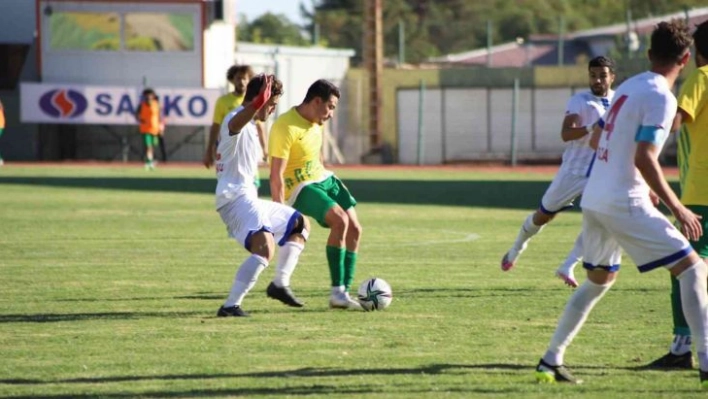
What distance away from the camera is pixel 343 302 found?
11836mm

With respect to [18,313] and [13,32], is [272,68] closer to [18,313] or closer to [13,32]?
[13,32]

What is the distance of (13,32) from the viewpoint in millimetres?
48438

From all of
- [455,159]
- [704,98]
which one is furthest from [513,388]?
[455,159]

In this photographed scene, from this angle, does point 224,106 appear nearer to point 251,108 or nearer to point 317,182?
point 317,182

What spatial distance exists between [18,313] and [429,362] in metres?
3.94

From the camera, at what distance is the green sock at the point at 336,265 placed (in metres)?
11.9

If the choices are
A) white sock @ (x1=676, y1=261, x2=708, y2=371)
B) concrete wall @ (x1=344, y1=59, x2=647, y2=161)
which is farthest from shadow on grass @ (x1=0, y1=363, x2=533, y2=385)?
concrete wall @ (x1=344, y1=59, x2=647, y2=161)

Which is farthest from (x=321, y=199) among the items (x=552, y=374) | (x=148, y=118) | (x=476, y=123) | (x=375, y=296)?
(x=476, y=123)

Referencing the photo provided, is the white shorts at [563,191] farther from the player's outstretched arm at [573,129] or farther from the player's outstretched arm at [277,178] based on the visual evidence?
the player's outstretched arm at [277,178]

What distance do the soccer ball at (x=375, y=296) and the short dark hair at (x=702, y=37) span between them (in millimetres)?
4013

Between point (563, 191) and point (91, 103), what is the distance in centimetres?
3248

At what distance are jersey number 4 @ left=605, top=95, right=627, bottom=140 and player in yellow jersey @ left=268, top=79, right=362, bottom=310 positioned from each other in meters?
3.92

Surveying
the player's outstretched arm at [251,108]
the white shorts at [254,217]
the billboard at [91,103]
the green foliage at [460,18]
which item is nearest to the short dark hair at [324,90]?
the player's outstretched arm at [251,108]

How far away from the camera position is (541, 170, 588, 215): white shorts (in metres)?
13.6
